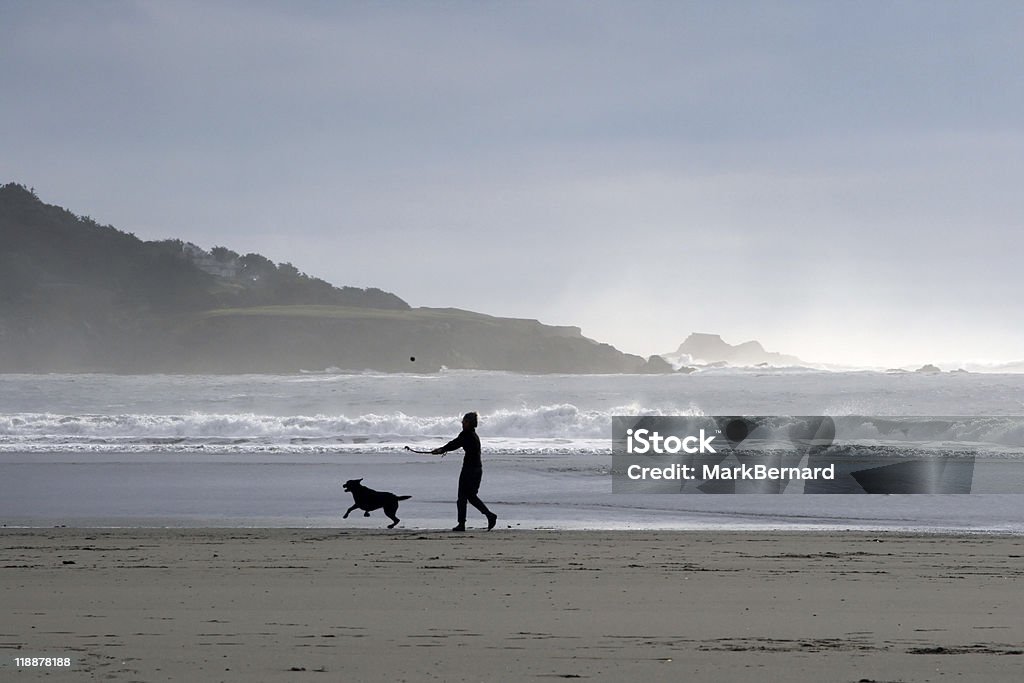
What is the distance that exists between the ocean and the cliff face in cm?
4795

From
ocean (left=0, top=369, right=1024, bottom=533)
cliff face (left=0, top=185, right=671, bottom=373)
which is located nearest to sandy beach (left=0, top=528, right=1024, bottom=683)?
ocean (left=0, top=369, right=1024, bottom=533)

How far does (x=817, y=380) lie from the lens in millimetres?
80500

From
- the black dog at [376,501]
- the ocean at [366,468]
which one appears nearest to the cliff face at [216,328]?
the ocean at [366,468]

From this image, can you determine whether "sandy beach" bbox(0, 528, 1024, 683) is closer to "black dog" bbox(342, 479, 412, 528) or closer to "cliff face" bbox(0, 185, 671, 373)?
"black dog" bbox(342, 479, 412, 528)

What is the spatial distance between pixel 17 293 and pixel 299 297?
30.6 metres

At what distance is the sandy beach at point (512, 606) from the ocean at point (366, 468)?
2.41m

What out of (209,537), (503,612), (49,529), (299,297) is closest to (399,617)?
(503,612)

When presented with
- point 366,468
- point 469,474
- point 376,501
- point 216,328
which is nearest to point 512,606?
point 469,474

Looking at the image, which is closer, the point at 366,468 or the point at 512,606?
the point at 512,606

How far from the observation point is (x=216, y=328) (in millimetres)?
108500

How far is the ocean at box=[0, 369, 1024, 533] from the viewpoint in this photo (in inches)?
593

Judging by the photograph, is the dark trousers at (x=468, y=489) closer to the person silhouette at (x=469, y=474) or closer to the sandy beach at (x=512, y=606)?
the person silhouette at (x=469, y=474)

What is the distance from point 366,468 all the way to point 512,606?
48.5 ft

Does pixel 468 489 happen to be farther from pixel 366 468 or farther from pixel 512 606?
pixel 366 468
